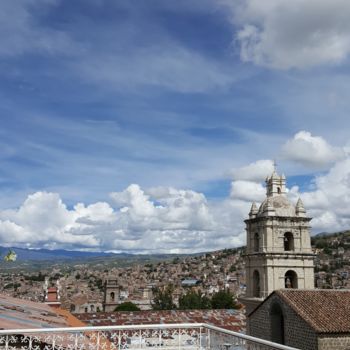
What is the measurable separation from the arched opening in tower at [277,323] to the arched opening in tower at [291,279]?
317 cm

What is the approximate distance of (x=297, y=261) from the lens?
21.1 m

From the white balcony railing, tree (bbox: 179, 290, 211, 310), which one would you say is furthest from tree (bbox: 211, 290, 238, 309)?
the white balcony railing

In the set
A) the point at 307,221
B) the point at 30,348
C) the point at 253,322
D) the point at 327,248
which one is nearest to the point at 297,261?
the point at 307,221

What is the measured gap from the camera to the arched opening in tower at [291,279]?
21.1 metres

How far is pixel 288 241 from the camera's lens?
2173 centimetres

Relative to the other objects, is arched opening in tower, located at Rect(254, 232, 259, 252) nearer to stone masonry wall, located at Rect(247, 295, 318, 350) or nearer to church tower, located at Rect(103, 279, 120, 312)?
stone masonry wall, located at Rect(247, 295, 318, 350)

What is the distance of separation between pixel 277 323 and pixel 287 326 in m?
1.21

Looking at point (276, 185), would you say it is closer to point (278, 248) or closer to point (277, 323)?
point (278, 248)

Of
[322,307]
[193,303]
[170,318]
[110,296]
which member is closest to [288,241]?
[322,307]

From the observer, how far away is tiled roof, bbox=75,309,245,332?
28.6m

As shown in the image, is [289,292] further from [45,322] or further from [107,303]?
[107,303]

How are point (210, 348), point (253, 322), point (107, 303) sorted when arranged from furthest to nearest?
1. point (107, 303)
2. point (253, 322)
3. point (210, 348)

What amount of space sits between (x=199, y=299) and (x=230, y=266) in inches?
2968

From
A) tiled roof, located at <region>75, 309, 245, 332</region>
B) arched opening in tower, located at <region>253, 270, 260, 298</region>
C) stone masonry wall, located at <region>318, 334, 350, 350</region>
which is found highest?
arched opening in tower, located at <region>253, 270, 260, 298</region>
